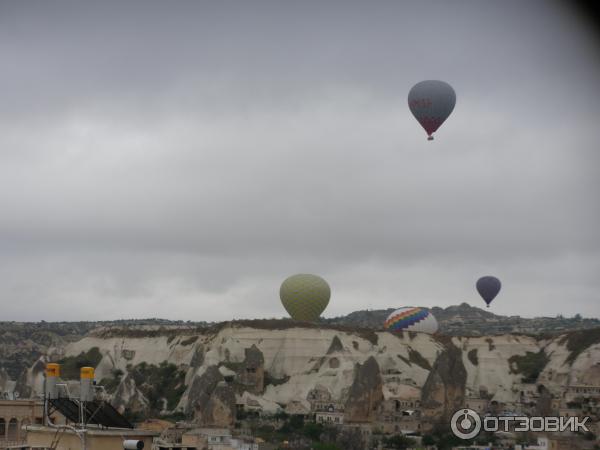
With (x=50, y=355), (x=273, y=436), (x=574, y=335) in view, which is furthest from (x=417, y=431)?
(x=50, y=355)

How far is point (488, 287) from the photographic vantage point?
131 meters

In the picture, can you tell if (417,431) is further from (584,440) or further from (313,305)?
(313,305)

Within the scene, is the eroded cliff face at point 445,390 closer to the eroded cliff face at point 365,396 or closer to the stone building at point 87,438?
the eroded cliff face at point 365,396

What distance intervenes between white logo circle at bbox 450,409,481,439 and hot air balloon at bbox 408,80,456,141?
835 inches

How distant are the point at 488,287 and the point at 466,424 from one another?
43.1 m

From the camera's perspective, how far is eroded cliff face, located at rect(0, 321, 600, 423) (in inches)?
4196

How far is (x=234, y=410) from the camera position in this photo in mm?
94562

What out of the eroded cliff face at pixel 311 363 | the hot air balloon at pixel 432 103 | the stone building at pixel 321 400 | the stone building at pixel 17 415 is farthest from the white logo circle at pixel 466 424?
the stone building at pixel 17 415

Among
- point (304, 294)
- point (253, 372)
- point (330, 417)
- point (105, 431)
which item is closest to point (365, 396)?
point (330, 417)

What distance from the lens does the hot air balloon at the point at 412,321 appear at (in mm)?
140125

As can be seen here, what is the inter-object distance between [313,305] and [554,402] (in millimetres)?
34686

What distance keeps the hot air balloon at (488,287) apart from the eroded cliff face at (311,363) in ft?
16.2

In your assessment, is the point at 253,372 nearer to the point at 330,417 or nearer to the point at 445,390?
the point at 330,417

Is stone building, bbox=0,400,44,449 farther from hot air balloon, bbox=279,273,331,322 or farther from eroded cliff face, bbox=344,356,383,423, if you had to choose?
hot air balloon, bbox=279,273,331,322
